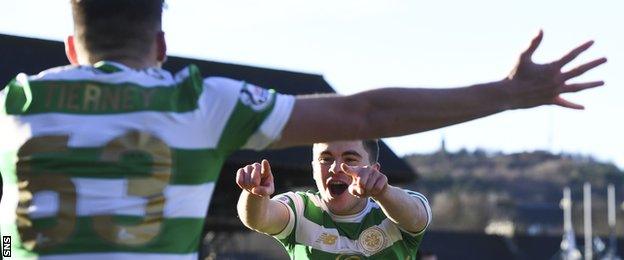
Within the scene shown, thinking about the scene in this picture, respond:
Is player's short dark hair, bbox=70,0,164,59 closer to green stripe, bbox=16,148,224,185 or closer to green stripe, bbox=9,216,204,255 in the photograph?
green stripe, bbox=16,148,224,185

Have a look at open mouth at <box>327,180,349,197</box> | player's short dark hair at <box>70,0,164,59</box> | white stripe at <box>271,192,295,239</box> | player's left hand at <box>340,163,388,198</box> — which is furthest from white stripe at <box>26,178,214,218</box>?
open mouth at <box>327,180,349,197</box>

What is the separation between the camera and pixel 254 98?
355 centimetres

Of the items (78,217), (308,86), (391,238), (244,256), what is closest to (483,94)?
(78,217)

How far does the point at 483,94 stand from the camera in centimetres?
365

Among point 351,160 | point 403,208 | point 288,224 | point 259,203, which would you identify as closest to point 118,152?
point 259,203

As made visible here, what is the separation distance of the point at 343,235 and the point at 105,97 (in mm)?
3064

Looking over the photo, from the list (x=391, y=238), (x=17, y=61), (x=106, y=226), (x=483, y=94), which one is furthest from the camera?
(x=17, y=61)

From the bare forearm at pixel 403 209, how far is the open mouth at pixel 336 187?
386 mm

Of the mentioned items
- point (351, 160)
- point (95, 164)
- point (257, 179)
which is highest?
point (95, 164)

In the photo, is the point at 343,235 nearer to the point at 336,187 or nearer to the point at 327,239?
the point at 327,239

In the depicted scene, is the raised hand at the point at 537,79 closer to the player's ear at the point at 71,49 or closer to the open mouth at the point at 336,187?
the player's ear at the point at 71,49

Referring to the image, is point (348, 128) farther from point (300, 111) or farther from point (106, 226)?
point (106, 226)

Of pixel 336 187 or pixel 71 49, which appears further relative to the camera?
pixel 336 187

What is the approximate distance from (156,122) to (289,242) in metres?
3.06
